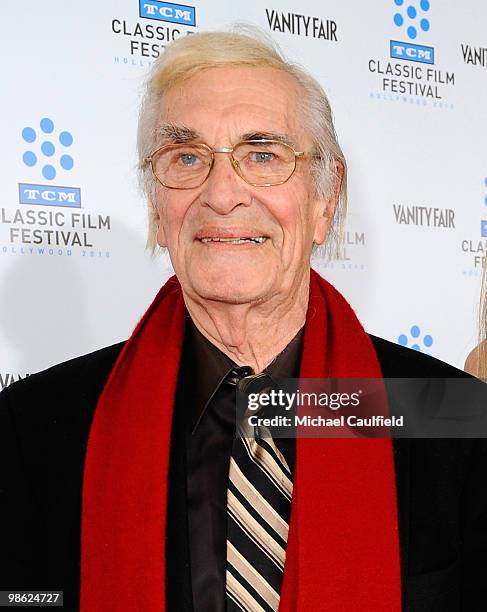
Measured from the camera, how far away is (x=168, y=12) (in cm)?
213

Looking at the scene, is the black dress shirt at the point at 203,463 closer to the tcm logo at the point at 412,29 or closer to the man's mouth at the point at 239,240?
the man's mouth at the point at 239,240

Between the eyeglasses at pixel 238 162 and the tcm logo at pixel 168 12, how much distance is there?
815 mm

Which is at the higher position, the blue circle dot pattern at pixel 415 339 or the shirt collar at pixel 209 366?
the blue circle dot pattern at pixel 415 339

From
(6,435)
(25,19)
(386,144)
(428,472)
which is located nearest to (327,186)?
(428,472)

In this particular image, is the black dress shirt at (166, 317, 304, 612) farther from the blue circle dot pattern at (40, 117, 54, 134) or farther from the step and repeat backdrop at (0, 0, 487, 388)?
the blue circle dot pattern at (40, 117, 54, 134)

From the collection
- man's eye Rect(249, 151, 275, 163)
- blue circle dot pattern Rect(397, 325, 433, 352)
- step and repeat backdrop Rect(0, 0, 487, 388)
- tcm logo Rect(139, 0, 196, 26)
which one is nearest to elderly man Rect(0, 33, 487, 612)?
man's eye Rect(249, 151, 275, 163)

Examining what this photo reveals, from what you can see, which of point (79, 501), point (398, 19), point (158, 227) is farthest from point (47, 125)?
point (398, 19)

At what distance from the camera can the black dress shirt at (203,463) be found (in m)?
1.24

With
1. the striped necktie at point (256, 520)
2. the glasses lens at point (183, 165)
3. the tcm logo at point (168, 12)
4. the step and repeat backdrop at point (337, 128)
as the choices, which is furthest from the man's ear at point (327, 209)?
the tcm logo at point (168, 12)

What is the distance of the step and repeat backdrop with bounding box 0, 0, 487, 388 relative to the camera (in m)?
1.96

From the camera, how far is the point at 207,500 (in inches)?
50.6

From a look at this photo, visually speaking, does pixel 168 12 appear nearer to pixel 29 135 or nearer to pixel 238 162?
pixel 29 135

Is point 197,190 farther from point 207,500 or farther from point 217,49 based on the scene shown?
point 207,500

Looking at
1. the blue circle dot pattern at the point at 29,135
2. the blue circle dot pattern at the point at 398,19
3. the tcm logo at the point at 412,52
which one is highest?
the blue circle dot pattern at the point at 398,19
